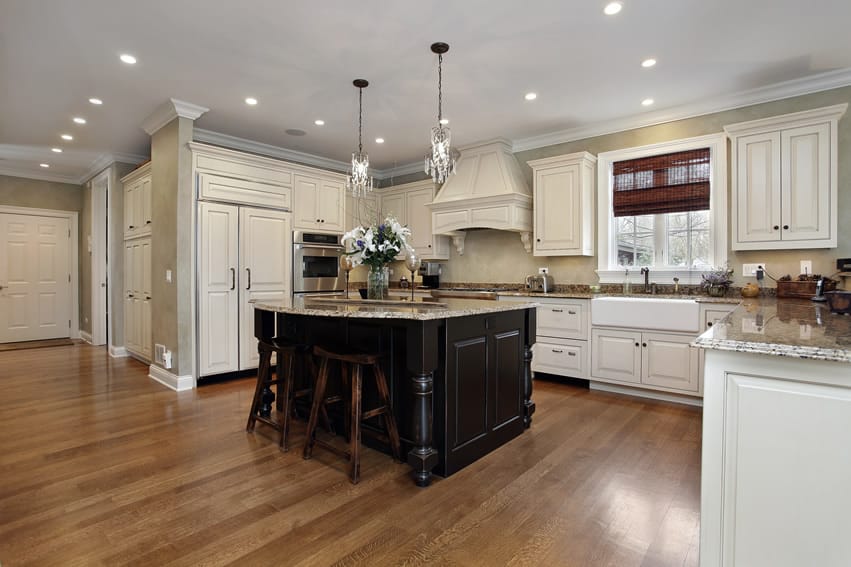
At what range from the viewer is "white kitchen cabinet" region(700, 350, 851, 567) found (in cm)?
126

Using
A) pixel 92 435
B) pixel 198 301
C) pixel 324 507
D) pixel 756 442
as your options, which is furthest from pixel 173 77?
pixel 756 442

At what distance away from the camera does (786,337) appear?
143cm

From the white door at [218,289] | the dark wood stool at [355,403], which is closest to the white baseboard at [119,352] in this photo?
the white door at [218,289]

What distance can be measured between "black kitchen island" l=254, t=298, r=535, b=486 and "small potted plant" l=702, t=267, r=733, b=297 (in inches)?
75.8

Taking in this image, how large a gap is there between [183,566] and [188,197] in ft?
11.5

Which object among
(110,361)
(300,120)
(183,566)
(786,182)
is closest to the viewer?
(183,566)

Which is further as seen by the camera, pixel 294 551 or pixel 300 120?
Result: pixel 300 120

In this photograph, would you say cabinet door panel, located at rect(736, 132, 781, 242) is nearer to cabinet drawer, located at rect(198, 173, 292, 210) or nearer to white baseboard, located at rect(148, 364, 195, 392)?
cabinet drawer, located at rect(198, 173, 292, 210)

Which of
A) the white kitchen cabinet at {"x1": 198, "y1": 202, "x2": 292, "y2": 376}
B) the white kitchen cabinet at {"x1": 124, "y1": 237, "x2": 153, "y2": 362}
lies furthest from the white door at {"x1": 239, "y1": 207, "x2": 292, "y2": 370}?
the white kitchen cabinet at {"x1": 124, "y1": 237, "x2": 153, "y2": 362}

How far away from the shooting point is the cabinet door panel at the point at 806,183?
134 inches

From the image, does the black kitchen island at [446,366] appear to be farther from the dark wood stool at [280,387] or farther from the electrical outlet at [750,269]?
the electrical outlet at [750,269]

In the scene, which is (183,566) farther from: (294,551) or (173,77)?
(173,77)

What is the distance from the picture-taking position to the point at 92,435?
3.08m

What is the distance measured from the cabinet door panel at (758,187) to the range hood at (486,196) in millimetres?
2018
